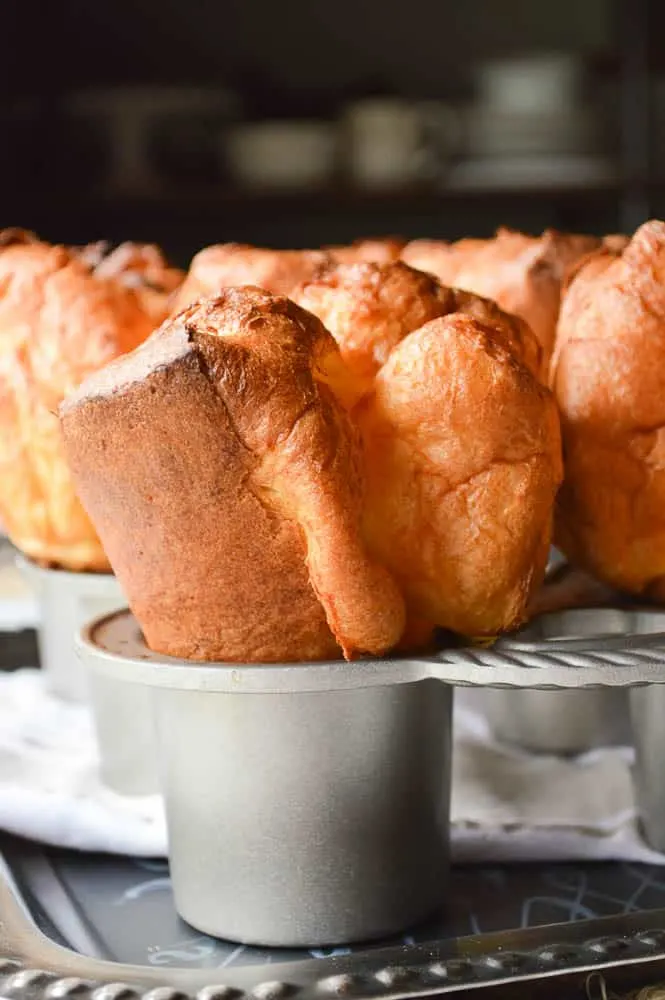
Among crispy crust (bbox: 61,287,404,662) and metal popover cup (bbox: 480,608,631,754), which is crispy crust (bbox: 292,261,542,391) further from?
metal popover cup (bbox: 480,608,631,754)

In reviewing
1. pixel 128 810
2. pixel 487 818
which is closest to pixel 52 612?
pixel 128 810

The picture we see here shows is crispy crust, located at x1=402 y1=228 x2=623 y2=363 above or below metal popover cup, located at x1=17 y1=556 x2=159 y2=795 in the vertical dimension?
above

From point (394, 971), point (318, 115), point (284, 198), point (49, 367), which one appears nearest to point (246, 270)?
point (49, 367)

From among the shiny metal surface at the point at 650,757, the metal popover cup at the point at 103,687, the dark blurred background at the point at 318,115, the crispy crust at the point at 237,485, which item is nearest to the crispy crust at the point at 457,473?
the crispy crust at the point at 237,485

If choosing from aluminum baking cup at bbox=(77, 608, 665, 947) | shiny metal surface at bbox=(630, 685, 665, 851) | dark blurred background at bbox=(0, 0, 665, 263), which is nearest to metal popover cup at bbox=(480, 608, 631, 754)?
shiny metal surface at bbox=(630, 685, 665, 851)

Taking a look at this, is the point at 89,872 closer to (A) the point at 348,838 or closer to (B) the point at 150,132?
(A) the point at 348,838
